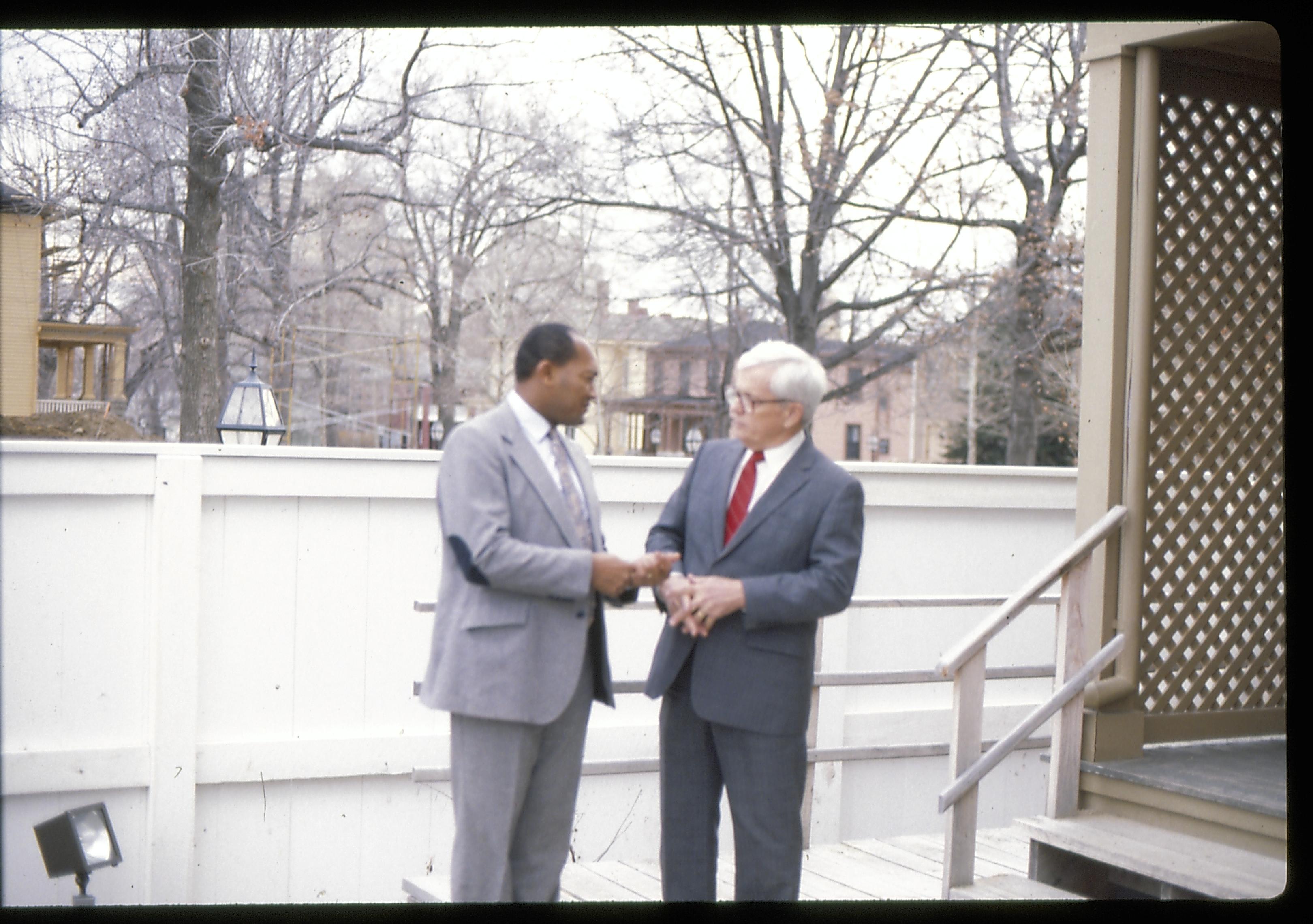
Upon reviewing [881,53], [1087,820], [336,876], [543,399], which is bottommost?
[336,876]

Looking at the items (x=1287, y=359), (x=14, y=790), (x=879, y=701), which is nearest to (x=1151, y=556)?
(x=1287, y=359)

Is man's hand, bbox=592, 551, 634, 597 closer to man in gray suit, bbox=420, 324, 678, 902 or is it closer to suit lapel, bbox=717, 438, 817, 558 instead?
man in gray suit, bbox=420, 324, 678, 902

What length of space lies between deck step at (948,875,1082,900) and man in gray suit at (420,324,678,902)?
139 cm

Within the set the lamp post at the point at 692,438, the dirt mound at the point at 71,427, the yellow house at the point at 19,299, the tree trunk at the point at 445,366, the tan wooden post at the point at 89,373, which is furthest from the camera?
the lamp post at the point at 692,438

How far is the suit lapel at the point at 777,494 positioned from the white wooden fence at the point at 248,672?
166 cm

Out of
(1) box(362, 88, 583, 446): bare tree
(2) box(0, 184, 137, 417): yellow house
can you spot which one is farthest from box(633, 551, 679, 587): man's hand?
(1) box(362, 88, 583, 446): bare tree

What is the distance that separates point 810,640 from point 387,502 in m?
1.88

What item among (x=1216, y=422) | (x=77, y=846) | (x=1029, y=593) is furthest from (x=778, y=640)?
(x=1216, y=422)

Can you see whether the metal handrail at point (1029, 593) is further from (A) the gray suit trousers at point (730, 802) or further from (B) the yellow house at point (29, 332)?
(B) the yellow house at point (29, 332)

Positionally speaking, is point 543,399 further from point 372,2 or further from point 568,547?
point 372,2

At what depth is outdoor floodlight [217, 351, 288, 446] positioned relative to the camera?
604cm

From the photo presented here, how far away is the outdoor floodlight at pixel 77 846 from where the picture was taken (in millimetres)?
3031

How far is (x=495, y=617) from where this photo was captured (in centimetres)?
251

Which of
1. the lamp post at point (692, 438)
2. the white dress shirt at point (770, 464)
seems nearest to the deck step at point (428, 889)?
the white dress shirt at point (770, 464)
